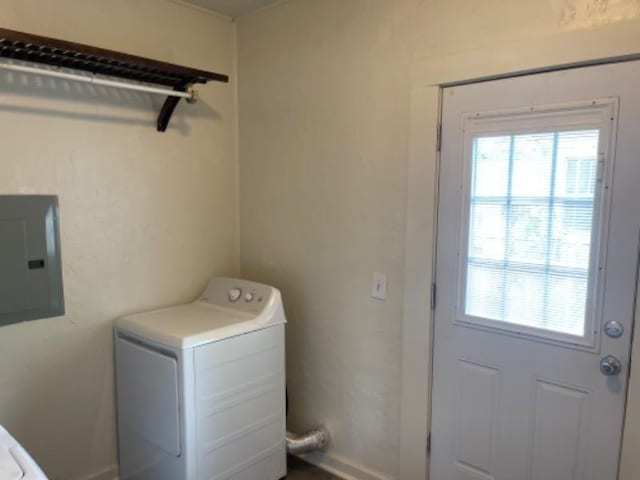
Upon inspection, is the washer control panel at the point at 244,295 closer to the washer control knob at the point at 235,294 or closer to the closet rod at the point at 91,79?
the washer control knob at the point at 235,294

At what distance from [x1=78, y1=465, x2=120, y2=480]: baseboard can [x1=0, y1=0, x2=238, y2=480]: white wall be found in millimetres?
19

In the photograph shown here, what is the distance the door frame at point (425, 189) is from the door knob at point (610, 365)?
0.05 metres

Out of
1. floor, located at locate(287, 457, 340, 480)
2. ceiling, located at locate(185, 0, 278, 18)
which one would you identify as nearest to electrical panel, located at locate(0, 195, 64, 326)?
ceiling, located at locate(185, 0, 278, 18)

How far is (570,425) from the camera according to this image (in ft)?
5.46

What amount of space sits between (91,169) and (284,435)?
1.61 metres

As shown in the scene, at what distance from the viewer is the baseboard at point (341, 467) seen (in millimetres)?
2249

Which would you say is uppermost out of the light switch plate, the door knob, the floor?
the light switch plate

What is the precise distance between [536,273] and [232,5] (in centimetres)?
203

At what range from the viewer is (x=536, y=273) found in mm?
1690

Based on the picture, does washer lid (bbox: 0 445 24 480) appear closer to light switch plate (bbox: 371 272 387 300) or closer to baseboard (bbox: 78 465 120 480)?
baseboard (bbox: 78 465 120 480)

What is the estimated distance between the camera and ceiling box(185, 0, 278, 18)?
239 cm

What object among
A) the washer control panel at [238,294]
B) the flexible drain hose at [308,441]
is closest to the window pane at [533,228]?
the washer control panel at [238,294]

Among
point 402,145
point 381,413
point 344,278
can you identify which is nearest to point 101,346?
point 344,278

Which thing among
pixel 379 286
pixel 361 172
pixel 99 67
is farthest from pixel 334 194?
pixel 99 67
